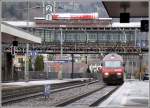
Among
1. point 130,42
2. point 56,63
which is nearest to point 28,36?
point 130,42

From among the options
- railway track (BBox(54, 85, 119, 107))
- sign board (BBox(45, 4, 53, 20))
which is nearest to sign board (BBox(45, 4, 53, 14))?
sign board (BBox(45, 4, 53, 20))

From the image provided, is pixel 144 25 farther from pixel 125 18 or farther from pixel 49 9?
pixel 49 9

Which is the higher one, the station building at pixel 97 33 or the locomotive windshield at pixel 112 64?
the station building at pixel 97 33

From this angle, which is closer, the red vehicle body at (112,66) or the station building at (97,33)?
the station building at (97,33)

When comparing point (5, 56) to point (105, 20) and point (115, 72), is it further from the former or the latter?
point (105, 20)

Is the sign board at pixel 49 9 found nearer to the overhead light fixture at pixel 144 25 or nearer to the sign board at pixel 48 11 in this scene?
the sign board at pixel 48 11

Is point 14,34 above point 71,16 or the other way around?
the other way around

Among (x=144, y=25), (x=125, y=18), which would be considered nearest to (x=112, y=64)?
(x=125, y=18)

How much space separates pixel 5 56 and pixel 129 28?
1063 inches

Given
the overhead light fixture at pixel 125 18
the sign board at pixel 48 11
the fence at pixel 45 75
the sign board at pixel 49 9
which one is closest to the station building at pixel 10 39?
the fence at pixel 45 75

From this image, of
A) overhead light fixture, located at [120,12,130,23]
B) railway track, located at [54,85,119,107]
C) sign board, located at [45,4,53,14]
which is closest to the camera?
overhead light fixture, located at [120,12,130,23]

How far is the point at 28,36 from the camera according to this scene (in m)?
53.8

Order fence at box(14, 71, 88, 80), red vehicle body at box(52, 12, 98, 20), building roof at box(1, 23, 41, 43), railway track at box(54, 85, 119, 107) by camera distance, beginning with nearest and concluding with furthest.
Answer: railway track at box(54, 85, 119, 107) < red vehicle body at box(52, 12, 98, 20) < building roof at box(1, 23, 41, 43) < fence at box(14, 71, 88, 80)

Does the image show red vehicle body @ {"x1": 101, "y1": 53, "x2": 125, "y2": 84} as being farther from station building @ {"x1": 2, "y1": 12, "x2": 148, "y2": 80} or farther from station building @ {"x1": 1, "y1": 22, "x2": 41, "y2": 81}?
station building @ {"x1": 1, "y1": 22, "x2": 41, "y2": 81}
